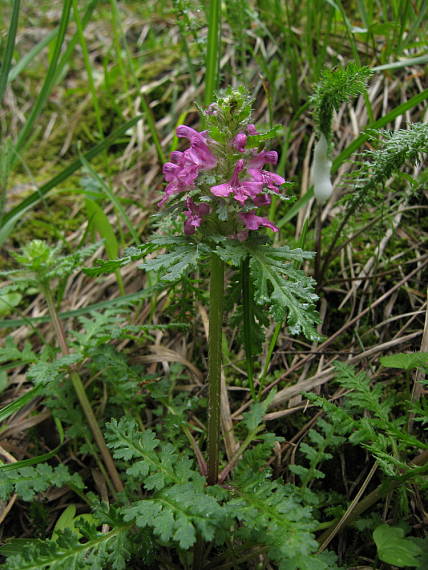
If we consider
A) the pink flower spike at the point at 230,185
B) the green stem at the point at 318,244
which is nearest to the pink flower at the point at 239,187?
the pink flower spike at the point at 230,185

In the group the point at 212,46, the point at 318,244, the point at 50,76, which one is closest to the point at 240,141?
the point at 318,244

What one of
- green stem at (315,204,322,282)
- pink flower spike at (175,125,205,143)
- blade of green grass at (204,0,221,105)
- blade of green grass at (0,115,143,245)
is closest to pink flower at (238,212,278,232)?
pink flower spike at (175,125,205,143)

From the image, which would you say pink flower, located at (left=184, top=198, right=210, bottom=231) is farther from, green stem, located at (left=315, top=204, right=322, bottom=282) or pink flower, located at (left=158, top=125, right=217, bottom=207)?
green stem, located at (left=315, top=204, right=322, bottom=282)

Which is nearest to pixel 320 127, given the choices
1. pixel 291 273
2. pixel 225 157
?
pixel 225 157

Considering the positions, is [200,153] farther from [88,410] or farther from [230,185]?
[88,410]

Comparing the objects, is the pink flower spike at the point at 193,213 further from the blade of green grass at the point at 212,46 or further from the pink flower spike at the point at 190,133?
the blade of green grass at the point at 212,46

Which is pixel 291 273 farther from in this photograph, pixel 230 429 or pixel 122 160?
pixel 122 160
